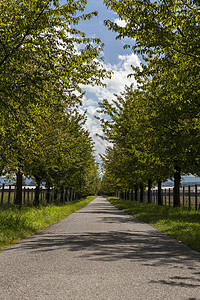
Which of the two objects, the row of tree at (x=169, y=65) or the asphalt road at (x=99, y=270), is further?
the row of tree at (x=169, y=65)

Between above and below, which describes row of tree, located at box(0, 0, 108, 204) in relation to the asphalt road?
above

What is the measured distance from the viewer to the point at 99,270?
5156 mm

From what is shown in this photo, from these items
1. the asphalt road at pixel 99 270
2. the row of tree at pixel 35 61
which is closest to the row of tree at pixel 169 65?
the row of tree at pixel 35 61

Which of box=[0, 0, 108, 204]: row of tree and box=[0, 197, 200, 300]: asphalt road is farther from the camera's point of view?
box=[0, 0, 108, 204]: row of tree

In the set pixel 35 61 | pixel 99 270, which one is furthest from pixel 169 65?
pixel 99 270

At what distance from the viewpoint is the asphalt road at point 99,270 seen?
13.1ft

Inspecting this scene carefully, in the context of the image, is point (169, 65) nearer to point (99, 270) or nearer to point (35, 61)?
point (35, 61)

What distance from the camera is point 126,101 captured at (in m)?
25.2

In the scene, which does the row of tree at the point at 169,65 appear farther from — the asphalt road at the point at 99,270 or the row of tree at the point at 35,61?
the asphalt road at the point at 99,270

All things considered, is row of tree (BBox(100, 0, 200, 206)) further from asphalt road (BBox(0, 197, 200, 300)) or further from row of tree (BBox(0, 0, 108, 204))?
asphalt road (BBox(0, 197, 200, 300))

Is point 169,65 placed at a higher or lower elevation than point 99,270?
higher

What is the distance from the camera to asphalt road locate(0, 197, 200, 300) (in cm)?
399

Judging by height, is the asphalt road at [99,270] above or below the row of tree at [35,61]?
below

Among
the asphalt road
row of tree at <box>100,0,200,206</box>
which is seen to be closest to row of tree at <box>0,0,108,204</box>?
row of tree at <box>100,0,200,206</box>
